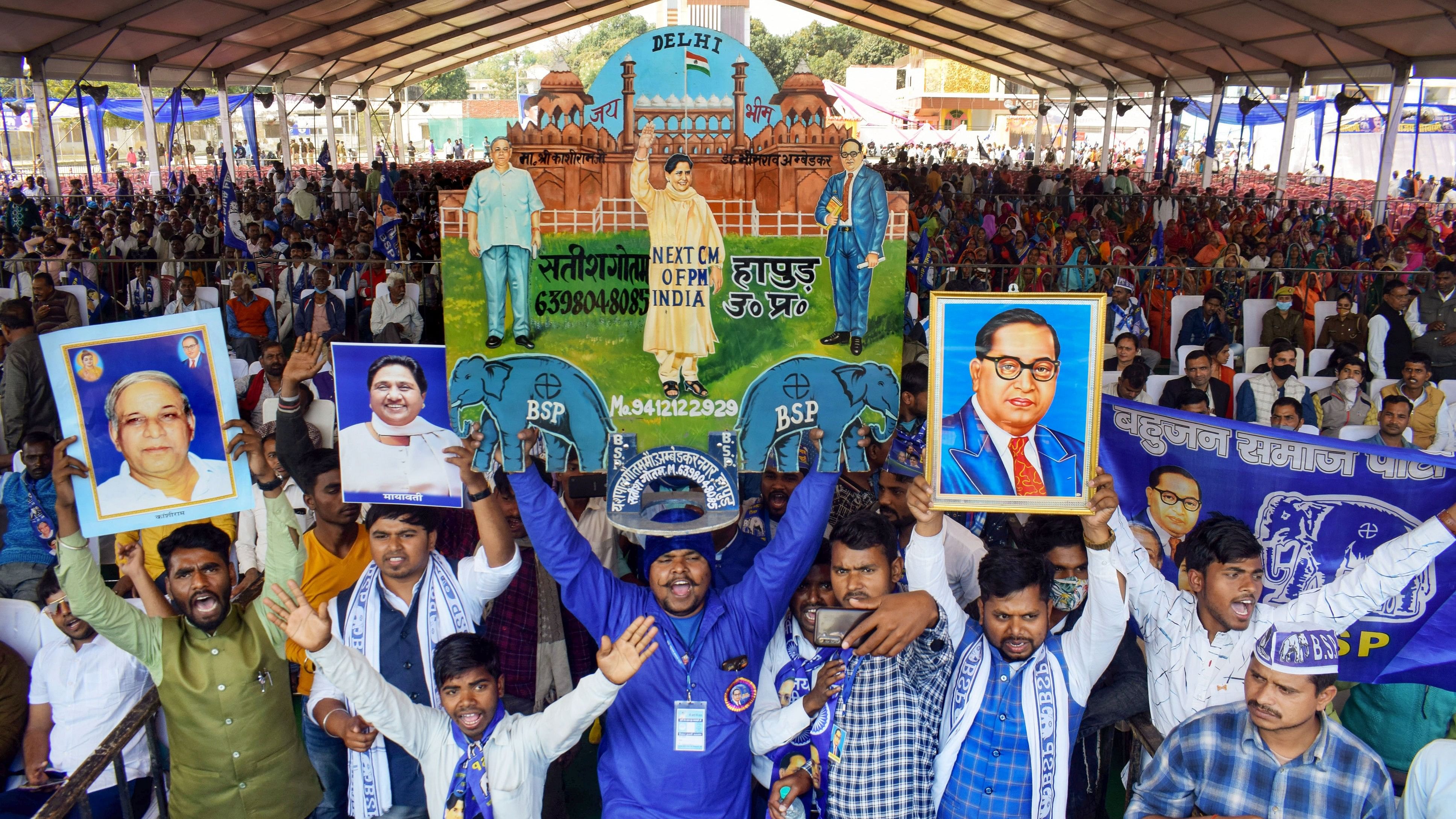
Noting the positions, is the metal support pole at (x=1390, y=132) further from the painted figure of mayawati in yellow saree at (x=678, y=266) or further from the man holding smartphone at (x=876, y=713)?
the painted figure of mayawati in yellow saree at (x=678, y=266)

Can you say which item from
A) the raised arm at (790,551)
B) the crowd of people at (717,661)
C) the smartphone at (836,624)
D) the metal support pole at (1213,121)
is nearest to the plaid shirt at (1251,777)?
the crowd of people at (717,661)

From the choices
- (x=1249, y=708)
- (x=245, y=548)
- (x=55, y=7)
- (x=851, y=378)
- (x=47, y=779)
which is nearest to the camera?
(x=1249, y=708)

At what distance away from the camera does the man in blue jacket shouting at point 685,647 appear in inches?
116

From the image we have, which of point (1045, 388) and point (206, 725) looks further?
point (206, 725)

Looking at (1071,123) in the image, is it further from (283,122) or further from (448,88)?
(448,88)

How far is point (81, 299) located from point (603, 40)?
54.6m

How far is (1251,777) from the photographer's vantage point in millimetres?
2625

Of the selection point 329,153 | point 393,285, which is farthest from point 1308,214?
point 329,153

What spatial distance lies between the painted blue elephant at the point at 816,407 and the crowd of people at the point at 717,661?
0.29 feet

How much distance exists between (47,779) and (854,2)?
21240mm

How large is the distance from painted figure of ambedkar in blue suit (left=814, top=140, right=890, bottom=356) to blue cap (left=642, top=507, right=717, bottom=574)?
2.31ft

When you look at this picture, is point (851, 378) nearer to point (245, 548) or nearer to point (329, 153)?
point (245, 548)

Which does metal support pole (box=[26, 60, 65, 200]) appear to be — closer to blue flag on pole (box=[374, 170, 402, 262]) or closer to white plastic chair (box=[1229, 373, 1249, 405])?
blue flag on pole (box=[374, 170, 402, 262])

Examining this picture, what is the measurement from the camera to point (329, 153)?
78.3 feet
